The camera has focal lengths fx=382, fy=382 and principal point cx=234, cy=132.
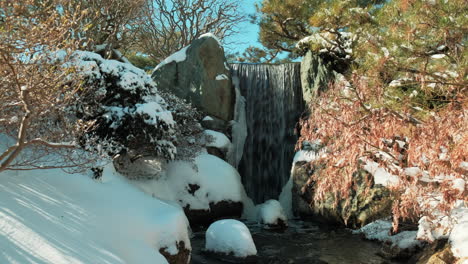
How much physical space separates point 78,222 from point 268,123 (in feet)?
32.3

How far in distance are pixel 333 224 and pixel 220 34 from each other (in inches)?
528

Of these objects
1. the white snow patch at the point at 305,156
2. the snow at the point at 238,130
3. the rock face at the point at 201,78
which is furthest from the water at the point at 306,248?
the rock face at the point at 201,78

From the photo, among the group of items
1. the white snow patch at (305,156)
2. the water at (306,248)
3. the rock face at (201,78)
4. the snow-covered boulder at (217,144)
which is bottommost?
the water at (306,248)

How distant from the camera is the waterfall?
13562 millimetres

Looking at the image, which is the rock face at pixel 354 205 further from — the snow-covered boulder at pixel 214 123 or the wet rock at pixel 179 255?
the snow-covered boulder at pixel 214 123

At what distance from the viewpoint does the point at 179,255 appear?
6.14 metres

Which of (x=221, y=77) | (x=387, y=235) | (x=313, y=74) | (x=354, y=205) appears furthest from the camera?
(x=313, y=74)

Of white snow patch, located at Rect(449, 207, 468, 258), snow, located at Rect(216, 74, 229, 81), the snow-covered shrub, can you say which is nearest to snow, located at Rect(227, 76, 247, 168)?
snow, located at Rect(216, 74, 229, 81)

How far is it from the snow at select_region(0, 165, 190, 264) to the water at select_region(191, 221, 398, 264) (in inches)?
60.1

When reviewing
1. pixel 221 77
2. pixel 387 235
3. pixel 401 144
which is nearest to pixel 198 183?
pixel 221 77

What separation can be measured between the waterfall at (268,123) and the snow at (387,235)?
4635mm

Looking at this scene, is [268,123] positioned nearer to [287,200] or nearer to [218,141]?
[218,141]

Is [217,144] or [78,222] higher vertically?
[217,144]

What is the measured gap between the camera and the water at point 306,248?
24.3 feet
